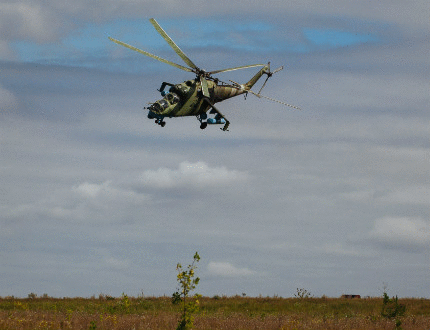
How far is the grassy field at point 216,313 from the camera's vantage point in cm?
2811

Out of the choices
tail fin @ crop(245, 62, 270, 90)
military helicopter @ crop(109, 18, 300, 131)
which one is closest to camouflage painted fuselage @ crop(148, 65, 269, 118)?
military helicopter @ crop(109, 18, 300, 131)

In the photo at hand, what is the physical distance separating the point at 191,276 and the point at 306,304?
848 inches

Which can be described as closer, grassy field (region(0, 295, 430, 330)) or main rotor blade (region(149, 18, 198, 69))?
grassy field (region(0, 295, 430, 330))

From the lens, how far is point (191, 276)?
2120cm

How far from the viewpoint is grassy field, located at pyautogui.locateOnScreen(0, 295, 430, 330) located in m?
28.1

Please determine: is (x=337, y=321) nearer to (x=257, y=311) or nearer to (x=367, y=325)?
(x=367, y=325)

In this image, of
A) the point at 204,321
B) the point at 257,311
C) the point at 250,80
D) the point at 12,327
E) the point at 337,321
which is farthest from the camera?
the point at 250,80

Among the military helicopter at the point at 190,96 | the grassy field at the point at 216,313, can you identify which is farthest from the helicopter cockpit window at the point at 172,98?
the grassy field at the point at 216,313

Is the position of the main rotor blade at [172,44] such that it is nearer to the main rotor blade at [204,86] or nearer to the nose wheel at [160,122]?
the main rotor blade at [204,86]

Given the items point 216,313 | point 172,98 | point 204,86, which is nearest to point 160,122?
point 172,98

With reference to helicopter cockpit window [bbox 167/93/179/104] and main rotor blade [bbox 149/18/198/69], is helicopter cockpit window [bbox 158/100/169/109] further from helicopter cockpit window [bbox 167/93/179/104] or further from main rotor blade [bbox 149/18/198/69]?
main rotor blade [bbox 149/18/198/69]

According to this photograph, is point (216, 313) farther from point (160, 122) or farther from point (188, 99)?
point (188, 99)

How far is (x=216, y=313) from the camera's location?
35.5m

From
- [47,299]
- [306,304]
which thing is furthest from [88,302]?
[306,304]
